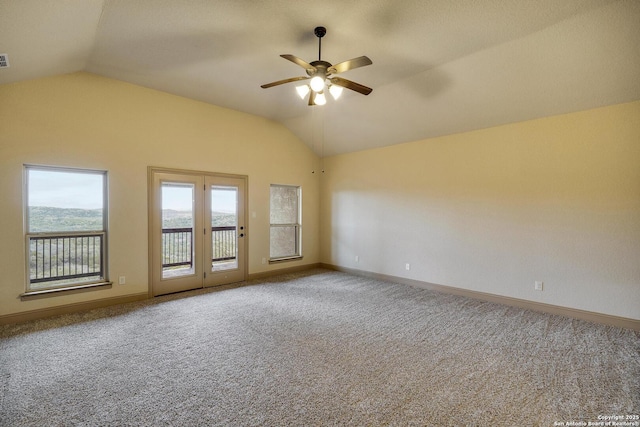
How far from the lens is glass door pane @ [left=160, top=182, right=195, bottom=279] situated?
16.2 ft

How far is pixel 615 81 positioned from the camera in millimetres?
3395

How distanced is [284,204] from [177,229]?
8.00 ft

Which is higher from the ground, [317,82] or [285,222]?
[317,82]

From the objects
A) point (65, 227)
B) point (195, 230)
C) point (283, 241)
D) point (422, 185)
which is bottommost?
point (283, 241)

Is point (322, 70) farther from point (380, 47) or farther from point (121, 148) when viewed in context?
point (121, 148)

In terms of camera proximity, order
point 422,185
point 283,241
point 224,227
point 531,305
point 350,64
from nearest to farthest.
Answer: point 350,64, point 531,305, point 422,185, point 224,227, point 283,241

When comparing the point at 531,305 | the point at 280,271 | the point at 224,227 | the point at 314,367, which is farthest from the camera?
the point at 280,271

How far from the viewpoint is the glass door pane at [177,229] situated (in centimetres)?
494

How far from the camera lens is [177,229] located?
16.6ft

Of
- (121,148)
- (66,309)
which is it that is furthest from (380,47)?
(66,309)

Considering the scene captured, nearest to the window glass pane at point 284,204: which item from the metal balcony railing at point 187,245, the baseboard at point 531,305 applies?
the metal balcony railing at point 187,245

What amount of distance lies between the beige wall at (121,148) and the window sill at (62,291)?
0.06 meters

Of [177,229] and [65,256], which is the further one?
[177,229]

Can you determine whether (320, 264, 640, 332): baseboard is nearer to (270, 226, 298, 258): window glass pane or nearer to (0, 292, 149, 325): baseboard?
(270, 226, 298, 258): window glass pane
